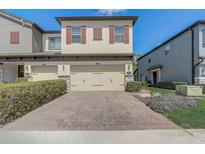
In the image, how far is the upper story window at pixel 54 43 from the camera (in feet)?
77.6

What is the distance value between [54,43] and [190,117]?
18.7 m

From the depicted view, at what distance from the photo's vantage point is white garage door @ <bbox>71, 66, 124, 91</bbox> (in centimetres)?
1969

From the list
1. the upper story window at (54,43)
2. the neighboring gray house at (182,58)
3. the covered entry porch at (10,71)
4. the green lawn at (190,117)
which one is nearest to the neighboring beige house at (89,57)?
the covered entry porch at (10,71)

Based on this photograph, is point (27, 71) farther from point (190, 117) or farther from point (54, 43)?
point (190, 117)

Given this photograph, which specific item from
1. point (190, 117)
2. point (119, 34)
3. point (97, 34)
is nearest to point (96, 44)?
point (97, 34)

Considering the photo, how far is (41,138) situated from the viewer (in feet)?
19.3

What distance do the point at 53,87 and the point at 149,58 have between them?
22322 mm

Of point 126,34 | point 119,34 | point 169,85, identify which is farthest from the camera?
point 169,85

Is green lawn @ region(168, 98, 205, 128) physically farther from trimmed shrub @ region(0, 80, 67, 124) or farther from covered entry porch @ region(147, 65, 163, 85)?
covered entry porch @ region(147, 65, 163, 85)

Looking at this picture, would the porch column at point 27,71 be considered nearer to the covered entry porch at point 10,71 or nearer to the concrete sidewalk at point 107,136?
the covered entry porch at point 10,71

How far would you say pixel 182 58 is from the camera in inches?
848

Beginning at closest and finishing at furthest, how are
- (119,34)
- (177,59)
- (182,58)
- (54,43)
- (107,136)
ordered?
1. (107,136)
2. (119,34)
3. (182,58)
4. (177,59)
5. (54,43)
